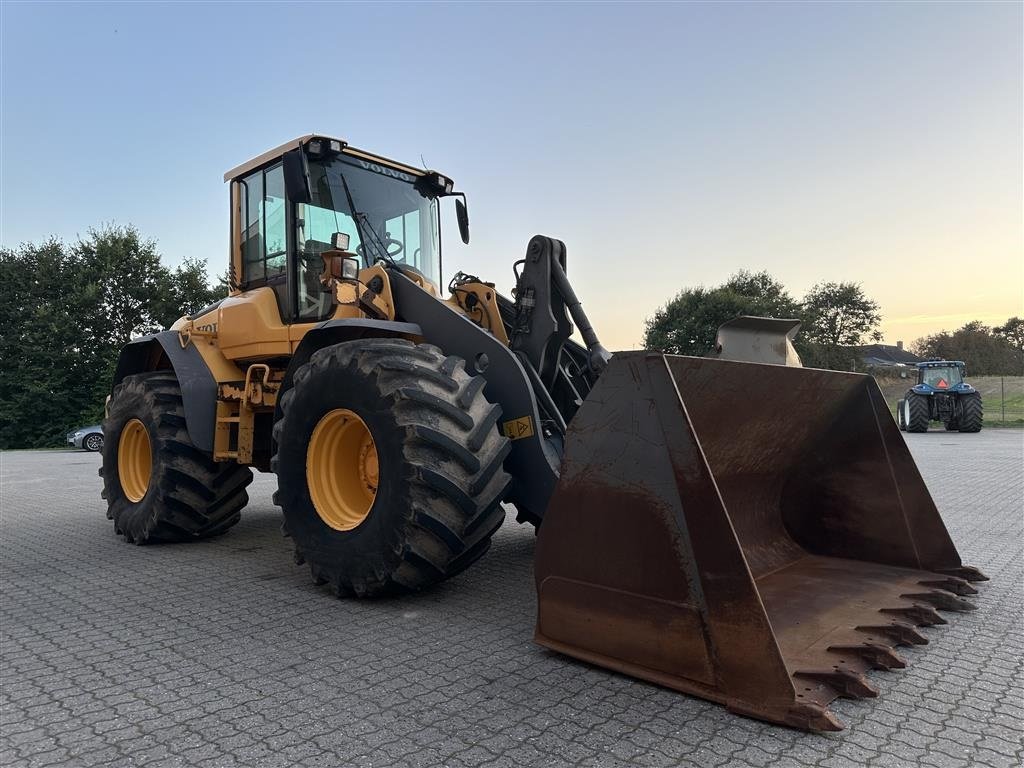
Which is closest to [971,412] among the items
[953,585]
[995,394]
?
[995,394]

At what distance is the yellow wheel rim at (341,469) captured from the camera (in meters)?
4.05

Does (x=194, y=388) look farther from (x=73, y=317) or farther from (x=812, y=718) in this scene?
(x=73, y=317)

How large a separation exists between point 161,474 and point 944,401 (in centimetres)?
2300

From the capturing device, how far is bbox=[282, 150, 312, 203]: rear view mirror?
4551 mm

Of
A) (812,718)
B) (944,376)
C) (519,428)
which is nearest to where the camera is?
(812,718)

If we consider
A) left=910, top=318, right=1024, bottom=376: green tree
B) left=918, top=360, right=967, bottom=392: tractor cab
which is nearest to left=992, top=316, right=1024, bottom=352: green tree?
left=910, top=318, right=1024, bottom=376: green tree

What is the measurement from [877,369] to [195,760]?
38.0 m

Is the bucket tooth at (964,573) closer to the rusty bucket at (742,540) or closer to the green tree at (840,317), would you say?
the rusty bucket at (742,540)

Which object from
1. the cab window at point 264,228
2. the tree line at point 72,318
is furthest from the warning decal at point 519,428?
the tree line at point 72,318

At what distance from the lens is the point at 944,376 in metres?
22.0

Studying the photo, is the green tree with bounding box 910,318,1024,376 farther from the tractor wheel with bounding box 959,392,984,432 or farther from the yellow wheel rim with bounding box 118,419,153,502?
the yellow wheel rim with bounding box 118,419,153,502

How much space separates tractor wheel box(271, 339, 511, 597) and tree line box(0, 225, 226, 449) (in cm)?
2480

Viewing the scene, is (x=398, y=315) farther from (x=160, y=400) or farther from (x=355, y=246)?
(x=160, y=400)

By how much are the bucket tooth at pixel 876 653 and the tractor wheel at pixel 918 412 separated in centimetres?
2185
